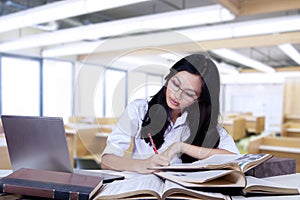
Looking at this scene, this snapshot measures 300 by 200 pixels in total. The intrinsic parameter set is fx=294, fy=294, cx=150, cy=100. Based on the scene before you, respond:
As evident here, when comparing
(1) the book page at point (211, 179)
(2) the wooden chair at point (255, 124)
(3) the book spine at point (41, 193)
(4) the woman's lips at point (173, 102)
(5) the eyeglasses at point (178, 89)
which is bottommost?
(2) the wooden chair at point (255, 124)

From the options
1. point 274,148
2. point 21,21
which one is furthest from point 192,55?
point 274,148

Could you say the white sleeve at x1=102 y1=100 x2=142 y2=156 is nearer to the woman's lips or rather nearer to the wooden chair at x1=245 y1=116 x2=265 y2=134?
the woman's lips

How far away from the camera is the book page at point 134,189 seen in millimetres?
682

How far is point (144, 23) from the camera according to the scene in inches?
117

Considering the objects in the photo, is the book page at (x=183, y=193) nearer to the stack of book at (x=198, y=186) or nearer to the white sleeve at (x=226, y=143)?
the stack of book at (x=198, y=186)

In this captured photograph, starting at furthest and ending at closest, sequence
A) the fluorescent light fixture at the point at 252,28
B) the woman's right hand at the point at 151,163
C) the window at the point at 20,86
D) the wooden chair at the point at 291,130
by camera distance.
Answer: the wooden chair at the point at 291,130 < the window at the point at 20,86 < the fluorescent light fixture at the point at 252,28 < the woman's right hand at the point at 151,163

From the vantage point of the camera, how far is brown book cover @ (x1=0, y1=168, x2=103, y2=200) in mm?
678

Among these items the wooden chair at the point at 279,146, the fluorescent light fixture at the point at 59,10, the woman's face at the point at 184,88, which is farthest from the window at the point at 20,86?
the woman's face at the point at 184,88

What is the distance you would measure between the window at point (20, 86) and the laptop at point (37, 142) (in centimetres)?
468

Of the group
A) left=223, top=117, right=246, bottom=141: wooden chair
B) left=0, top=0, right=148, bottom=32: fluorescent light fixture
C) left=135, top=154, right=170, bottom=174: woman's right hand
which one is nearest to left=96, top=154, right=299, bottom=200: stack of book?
left=135, top=154, right=170, bottom=174: woman's right hand

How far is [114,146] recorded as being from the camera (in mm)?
1198

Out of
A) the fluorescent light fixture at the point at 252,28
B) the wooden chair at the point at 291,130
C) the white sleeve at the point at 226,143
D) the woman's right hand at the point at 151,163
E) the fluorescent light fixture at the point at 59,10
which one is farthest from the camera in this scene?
the wooden chair at the point at 291,130

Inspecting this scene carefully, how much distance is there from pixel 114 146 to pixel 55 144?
361mm

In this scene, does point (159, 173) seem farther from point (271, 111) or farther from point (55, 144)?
point (271, 111)
